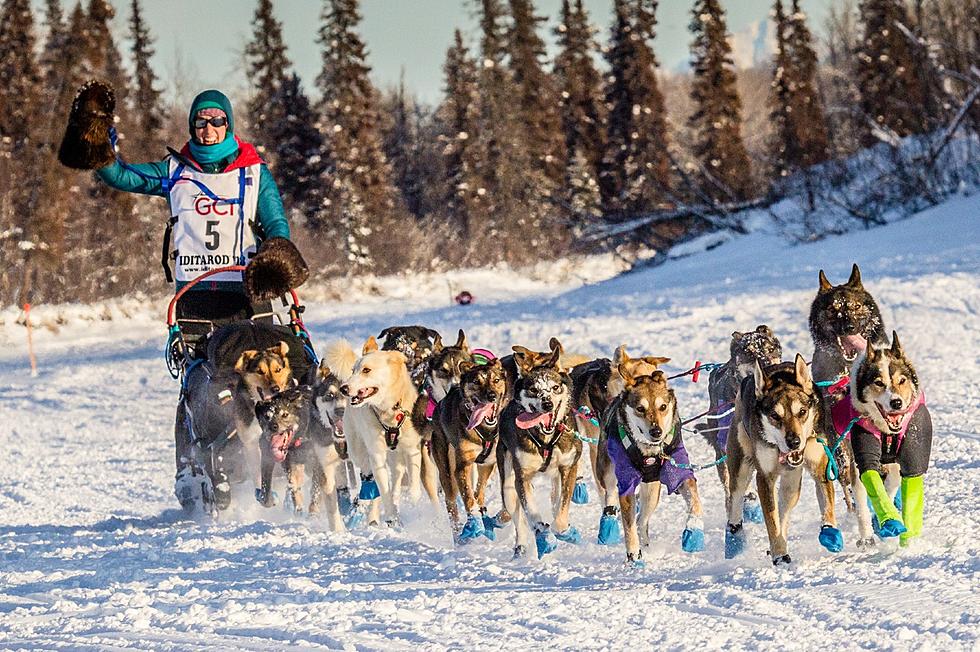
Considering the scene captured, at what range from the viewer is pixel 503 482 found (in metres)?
5.26

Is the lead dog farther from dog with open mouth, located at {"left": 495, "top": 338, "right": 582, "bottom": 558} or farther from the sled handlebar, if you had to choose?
dog with open mouth, located at {"left": 495, "top": 338, "right": 582, "bottom": 558}

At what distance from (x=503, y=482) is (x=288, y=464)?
1.42 m

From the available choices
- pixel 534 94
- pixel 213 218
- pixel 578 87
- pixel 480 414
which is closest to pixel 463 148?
pixel 534 94

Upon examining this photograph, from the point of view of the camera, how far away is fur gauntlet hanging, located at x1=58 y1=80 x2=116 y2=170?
5.74 meters

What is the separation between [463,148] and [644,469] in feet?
119

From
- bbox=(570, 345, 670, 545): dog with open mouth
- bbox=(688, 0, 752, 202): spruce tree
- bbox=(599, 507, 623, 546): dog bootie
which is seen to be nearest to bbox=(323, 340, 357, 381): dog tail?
bbox=(570, 345, 670, 545): dog with open mouth

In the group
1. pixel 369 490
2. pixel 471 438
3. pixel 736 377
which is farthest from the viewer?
pixel 369 490

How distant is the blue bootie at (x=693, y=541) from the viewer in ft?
14.6

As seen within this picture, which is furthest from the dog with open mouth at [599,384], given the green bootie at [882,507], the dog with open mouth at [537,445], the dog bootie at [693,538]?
the green bootie at [882,507]

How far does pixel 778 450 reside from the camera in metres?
→ 4.21

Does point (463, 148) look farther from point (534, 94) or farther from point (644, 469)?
point (644, 469)

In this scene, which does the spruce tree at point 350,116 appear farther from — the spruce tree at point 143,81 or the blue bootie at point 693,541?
the blue bootie at point 693,541

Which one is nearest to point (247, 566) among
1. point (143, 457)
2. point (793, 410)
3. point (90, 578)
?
point (90, 578)

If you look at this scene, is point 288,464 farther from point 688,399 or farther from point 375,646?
point 688,399
